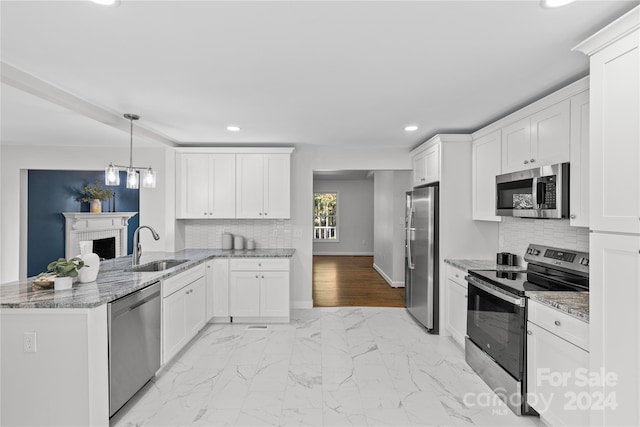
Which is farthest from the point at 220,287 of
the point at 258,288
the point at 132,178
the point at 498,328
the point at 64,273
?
the point at 498,328

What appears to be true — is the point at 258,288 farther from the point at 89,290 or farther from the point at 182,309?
the point at 89,290

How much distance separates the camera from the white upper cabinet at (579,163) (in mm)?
2230

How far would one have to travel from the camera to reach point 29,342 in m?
2.09

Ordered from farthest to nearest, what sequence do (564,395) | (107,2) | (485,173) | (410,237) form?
(410,237) < (485,173) < (564,395) < (107,2)

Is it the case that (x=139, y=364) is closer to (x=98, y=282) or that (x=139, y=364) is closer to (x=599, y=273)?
(x=98, y=282)

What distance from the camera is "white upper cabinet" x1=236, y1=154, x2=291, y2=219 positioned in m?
4.67

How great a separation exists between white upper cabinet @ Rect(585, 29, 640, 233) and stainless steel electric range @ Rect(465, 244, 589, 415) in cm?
91

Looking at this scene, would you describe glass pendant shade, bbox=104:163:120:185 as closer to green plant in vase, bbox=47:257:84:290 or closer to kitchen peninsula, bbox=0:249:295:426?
green plant in vase, bbox=47:257:84:290

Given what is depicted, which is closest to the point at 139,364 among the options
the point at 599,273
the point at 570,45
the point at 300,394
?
the point at 300,394

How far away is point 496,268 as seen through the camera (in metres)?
3.37

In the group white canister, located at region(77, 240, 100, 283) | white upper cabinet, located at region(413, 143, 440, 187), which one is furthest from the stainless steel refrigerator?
white canister, located at region(77, 240, 100, 283)

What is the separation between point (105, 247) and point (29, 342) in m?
5.70

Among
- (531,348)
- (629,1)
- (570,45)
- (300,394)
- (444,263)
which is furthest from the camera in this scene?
(444,263)

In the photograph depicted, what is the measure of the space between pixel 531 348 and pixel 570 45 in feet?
6.13
